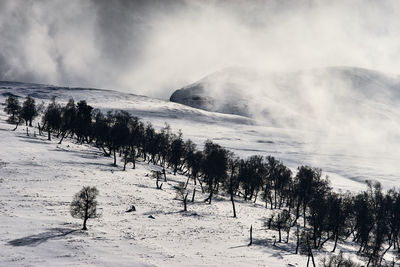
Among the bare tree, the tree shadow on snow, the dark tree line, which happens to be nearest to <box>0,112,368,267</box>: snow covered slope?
the tree shadow on snow

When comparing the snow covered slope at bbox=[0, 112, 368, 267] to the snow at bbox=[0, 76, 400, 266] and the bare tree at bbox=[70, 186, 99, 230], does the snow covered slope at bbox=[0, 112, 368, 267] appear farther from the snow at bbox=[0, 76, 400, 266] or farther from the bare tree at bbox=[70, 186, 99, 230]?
the bare tree at bbox=[70, 186, 99, 230]

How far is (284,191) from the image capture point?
95.4 meters

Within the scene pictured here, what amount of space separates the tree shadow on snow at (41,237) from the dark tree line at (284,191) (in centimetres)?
2648

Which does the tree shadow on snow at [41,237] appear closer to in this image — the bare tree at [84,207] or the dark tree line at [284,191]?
the bare tree at [84,207]

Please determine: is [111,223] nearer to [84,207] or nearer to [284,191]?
[84,207]

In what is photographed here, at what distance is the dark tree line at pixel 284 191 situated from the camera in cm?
6475

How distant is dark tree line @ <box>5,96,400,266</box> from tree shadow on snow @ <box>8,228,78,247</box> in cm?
2648

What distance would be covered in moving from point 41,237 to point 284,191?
7316 centimetres

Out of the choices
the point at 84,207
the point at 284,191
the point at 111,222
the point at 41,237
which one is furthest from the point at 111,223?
the point at 284,191

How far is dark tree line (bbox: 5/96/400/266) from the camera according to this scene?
6475 cm

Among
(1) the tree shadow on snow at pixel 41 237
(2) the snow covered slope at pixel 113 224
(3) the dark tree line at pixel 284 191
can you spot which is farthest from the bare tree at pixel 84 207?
(3) the dark tree line at pixel 284 191

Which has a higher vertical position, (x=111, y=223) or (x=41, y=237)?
(x=41, y=237)

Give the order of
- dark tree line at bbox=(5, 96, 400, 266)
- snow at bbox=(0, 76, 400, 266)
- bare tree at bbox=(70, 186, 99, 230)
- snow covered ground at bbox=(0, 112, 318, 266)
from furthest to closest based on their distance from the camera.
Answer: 1. dark tree line at bbox=(5, 96, 400, 266)
2. bare tree at bbox=(70, 186, 99, 230)
3. snow at bbox=(0, 76, 400, 266)
4. snow covered ground at bbox=(0, 112, 318, 266)

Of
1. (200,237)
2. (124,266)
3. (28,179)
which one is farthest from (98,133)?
(124,266)
